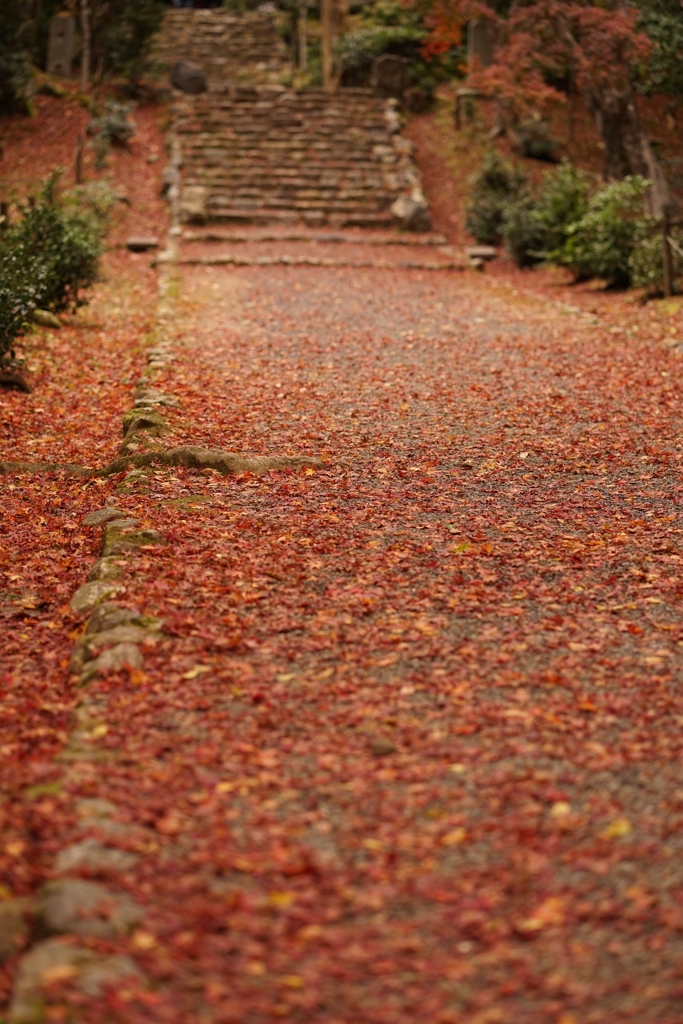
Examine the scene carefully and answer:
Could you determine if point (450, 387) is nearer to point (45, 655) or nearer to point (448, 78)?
point (45, 655)

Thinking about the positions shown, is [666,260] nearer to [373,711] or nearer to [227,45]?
[373,711]

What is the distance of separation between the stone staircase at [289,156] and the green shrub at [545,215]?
3.40 metres

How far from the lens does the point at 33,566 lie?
6.51 meters

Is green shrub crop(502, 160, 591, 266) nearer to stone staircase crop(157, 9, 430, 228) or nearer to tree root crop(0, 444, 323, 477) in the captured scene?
stone staircase crop(157, 9, 430, 228)

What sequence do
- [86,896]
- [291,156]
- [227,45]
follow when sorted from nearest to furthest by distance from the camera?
1. [86,896]
2. [291,156]
3. [227,45]

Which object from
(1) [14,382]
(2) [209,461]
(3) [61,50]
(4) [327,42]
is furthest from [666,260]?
(3) [61,50]

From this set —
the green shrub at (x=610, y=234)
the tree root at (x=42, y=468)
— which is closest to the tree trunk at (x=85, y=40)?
the green shrub at (x=610, y=234)

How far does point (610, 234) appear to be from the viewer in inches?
622

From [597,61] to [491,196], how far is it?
125 inches

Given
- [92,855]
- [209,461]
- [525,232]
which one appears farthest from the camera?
[525,232]

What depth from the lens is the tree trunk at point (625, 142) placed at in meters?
17.5

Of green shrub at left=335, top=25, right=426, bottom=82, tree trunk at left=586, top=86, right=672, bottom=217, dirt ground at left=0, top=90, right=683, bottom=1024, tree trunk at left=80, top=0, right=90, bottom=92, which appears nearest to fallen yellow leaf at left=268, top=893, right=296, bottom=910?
dirt ground at left=0, top=90, right=683, bottom=1024

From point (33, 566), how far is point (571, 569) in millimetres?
3165

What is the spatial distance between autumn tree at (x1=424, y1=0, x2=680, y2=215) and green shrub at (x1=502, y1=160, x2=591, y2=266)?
90 cm
